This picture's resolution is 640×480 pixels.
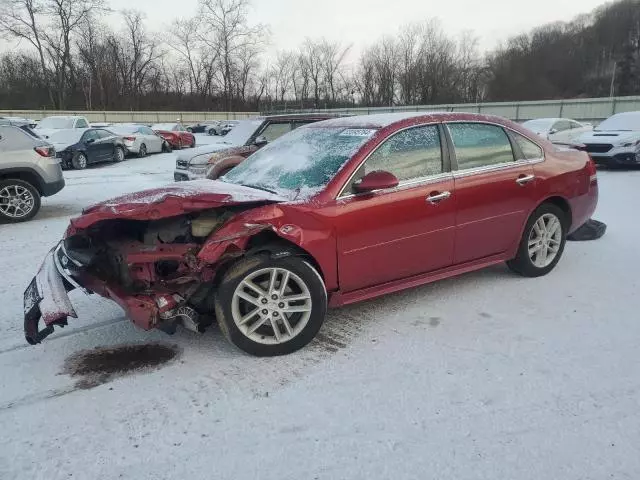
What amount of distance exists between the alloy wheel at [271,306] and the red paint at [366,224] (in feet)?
0.70

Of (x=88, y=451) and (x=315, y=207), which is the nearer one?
(x=88, y=451)

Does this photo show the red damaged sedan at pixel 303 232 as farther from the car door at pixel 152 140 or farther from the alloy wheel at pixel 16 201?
the car door at pixel 152 140

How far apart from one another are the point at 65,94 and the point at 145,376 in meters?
64.6

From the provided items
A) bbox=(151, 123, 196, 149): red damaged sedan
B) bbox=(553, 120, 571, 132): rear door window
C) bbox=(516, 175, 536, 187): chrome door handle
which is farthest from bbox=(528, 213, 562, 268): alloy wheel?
bbox=(151, 123, 196, 149): red damaged sedan

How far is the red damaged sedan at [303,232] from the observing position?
332cm

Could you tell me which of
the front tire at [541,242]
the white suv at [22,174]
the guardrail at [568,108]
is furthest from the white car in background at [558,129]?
the white suv at [22,174]

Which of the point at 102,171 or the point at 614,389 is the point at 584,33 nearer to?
the point at 102,171

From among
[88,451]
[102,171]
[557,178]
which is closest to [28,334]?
[88,451]

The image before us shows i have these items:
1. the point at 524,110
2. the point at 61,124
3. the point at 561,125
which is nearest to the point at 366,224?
the point at 561,125

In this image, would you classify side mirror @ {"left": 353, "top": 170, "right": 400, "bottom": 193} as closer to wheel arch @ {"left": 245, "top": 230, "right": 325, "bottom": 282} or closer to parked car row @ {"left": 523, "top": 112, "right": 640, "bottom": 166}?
wheel arch @ {"left": 245, "top": 230, "right": 325, "bottom": 282}

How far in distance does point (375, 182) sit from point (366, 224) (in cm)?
31

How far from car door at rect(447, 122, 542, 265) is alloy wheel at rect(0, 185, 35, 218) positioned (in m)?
7.02

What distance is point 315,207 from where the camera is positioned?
3543mm

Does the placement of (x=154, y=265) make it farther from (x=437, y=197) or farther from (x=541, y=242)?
(x=541, y=242)
